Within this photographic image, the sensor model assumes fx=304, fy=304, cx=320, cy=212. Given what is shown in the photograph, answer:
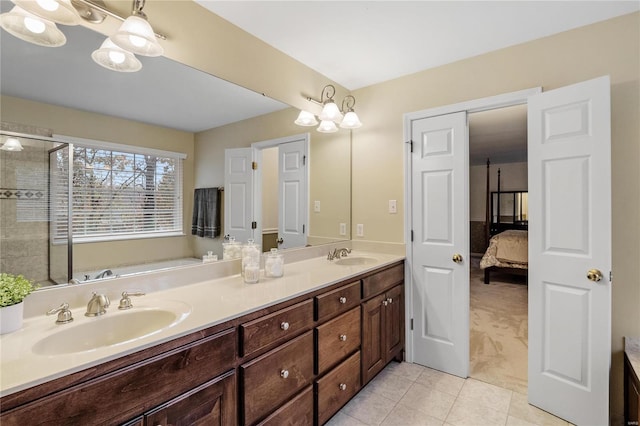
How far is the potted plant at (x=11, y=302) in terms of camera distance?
3.32 feet

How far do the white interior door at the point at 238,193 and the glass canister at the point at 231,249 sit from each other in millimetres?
40

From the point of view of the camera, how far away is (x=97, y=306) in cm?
120

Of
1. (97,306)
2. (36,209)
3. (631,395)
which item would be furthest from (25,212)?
(631,395)

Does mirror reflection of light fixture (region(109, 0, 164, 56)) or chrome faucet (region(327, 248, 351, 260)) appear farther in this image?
chrome faucet (region(327, 248, 351, 260))

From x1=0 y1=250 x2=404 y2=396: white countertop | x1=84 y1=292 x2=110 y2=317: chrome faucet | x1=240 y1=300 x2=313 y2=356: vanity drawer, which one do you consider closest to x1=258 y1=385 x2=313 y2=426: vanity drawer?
x1=240 y1=300 x2=313 y2=356: vanity drawer

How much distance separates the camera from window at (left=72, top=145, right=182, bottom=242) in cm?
135

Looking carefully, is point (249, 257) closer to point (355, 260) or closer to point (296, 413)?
point (296, 413)

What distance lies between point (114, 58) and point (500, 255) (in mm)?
5542

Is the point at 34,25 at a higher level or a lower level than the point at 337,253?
higher

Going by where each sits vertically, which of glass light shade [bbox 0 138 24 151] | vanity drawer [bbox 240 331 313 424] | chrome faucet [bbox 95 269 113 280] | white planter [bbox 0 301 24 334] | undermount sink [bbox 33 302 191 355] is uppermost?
glass light shade [bbox 0 138 24 151]

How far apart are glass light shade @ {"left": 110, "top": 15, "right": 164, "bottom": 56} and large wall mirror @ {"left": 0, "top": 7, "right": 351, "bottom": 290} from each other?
0.17 meters

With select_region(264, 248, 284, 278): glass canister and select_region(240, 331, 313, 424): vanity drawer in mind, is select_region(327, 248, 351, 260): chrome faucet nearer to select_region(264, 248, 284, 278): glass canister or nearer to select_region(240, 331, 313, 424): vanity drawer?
select_region(264, 248, 284, 278): glass canister

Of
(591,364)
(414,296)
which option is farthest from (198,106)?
(591,364)

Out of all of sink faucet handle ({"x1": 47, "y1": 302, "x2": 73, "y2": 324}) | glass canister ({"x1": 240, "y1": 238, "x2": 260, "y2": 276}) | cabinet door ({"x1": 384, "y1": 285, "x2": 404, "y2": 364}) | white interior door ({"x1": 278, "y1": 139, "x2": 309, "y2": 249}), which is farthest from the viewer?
white interior door ({"x1": 278, "y1": 139, "x2": 309, "y2": 249})
